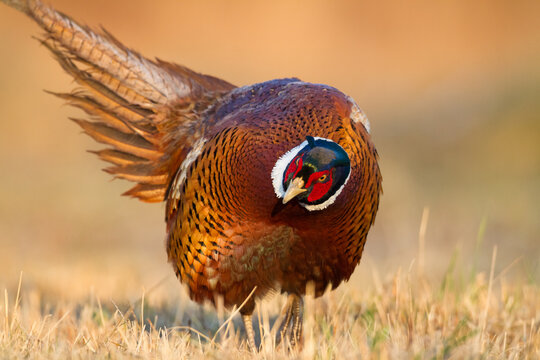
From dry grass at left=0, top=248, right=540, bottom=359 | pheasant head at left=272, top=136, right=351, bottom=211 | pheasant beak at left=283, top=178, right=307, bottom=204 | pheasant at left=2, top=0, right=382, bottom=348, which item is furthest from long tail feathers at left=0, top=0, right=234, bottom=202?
pheasant beak at left=283, top=178, right=307, bottom=204

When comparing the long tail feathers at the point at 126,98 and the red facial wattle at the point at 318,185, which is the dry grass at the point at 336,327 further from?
the long tail feathers at the point at 126,98

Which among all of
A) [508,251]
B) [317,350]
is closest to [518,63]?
[508,251]

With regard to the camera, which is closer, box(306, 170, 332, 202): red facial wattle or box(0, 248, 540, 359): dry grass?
box(0, 248, 540, 359): dry grass

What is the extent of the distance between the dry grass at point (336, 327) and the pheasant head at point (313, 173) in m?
0.50

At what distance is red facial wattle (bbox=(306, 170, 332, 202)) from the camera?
3.07 meters

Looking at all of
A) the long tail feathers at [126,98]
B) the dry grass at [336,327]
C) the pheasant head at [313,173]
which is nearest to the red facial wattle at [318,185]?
the pheasant head at [313,173]

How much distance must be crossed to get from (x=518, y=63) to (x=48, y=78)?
7610mm

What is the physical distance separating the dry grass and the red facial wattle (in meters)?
0.50

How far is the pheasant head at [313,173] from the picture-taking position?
121 inches

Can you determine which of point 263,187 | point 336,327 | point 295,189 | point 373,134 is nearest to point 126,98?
point 263,187

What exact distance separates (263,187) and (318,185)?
11.6 inches

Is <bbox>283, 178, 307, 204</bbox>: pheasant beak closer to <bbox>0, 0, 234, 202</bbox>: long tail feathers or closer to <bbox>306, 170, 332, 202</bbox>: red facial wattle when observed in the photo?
<bbox>306, 170, 332, 202</bbox>: red facial wattle

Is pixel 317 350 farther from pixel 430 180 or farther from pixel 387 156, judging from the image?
pixel 387 156

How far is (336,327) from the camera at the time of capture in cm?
351
